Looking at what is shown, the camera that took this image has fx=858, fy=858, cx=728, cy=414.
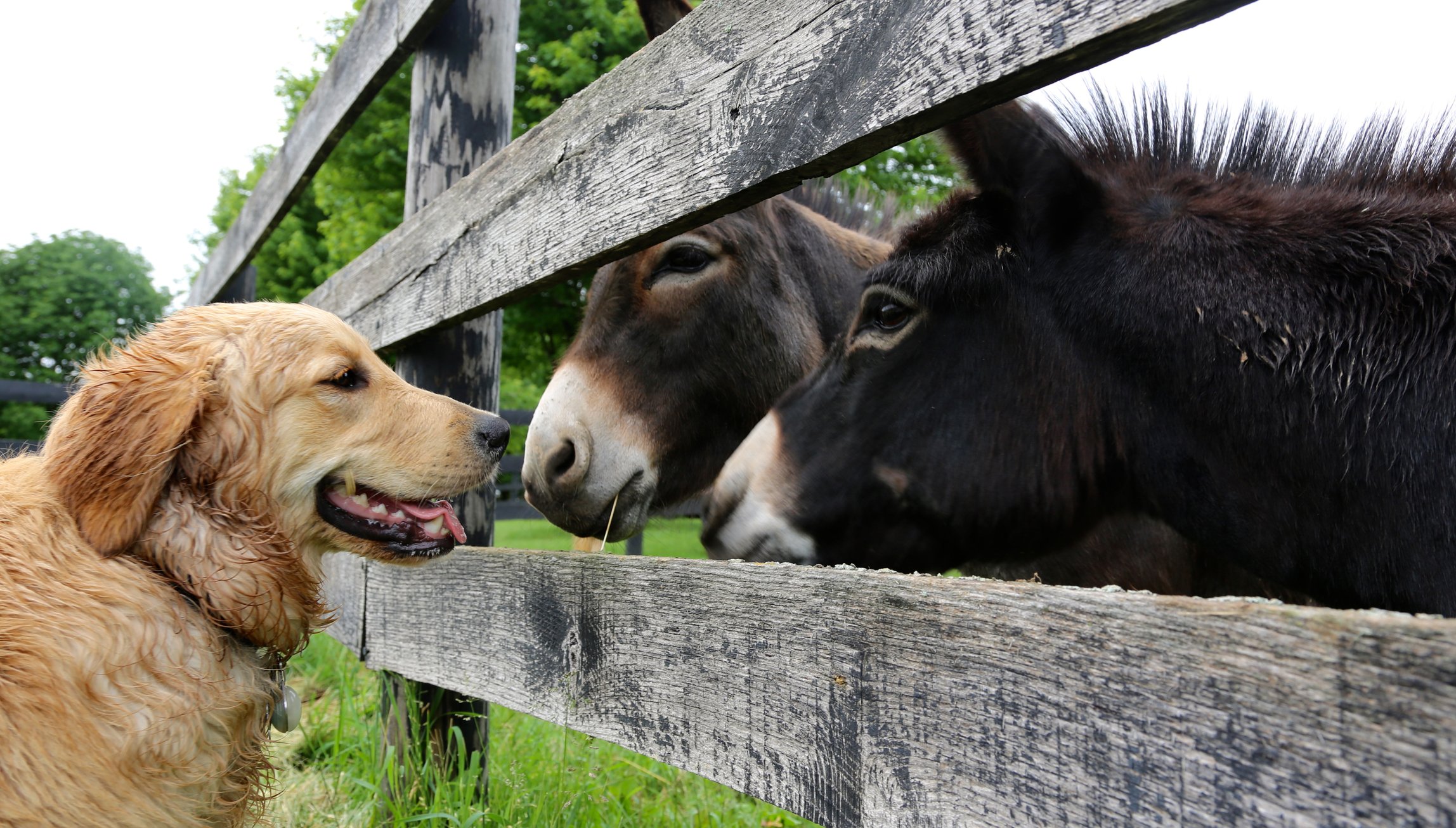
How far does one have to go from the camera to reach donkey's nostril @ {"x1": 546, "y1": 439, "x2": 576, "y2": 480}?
2.79 meters

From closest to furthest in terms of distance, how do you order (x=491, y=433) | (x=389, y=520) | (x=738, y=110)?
(x=738, y=110), (x=389, y=520), (x=491, y=433)

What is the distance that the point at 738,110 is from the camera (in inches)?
61.1

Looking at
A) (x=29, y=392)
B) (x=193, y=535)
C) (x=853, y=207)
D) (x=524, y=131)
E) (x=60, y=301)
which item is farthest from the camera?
(x=60, y=301)

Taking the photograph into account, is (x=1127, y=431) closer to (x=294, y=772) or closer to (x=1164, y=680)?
(x=1164, y=680)

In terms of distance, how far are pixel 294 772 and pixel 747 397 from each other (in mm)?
2446

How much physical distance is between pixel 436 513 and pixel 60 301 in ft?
87.4

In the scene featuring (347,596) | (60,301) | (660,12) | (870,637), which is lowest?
(347,596)

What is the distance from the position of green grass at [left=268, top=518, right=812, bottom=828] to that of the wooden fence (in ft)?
1.48

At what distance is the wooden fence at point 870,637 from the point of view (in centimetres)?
82

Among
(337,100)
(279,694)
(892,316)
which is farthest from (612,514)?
(337,100)

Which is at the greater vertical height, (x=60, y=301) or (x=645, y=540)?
(x=60, y=301)

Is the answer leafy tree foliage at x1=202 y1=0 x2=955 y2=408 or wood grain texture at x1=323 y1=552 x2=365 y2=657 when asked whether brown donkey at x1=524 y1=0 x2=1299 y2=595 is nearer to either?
wood grain texture at x1=323 y1=552 x2=365 y2=657

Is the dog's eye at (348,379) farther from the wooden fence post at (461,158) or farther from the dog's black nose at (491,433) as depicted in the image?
the wooden fence post at (461,158)

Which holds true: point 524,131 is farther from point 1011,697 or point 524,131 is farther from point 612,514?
point 1011,697
